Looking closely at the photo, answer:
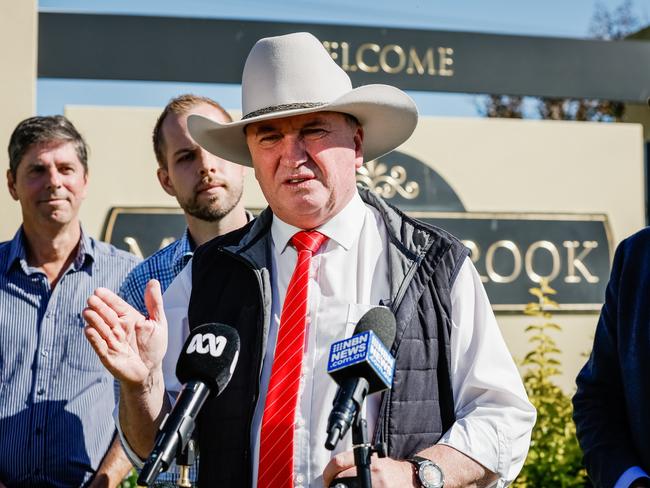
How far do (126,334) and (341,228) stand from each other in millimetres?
834

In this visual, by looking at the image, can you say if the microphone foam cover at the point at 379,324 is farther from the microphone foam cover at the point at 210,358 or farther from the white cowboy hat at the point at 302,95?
the white cowboy hat at the point at 302,95

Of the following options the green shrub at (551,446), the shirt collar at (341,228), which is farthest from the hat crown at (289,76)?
the green shrub at (551,446)

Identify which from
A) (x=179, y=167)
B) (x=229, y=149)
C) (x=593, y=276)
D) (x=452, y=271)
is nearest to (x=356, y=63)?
(x=593, y=276)

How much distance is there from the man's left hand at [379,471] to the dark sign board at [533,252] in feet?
16.3

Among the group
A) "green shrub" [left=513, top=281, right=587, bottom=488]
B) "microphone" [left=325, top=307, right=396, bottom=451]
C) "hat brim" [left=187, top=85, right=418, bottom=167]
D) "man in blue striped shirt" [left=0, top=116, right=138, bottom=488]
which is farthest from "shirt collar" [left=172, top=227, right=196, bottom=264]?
"green shrub" [left=513, top=281, right=587, bottom=488]

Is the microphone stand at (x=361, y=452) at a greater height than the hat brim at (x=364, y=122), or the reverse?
the hat brim at (x=364, y=122)

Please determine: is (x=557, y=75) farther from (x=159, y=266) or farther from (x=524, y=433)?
(x=524, y=433)

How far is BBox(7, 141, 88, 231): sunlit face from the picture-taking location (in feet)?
14.8

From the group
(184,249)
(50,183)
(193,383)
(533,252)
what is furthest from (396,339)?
(533,252)

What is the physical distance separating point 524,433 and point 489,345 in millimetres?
293

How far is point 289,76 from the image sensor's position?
3254 mm

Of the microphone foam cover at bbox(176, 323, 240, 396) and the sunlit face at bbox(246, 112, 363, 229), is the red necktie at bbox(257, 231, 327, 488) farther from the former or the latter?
the microphone foam cover at bbox(176, 323, 240, 396)

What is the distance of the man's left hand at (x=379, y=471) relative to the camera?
8.59 ft

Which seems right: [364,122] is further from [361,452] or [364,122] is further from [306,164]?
[361,452]
